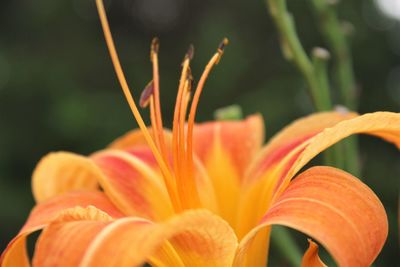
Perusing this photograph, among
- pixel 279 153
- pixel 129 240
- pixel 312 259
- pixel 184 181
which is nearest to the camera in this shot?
pixel 129 240

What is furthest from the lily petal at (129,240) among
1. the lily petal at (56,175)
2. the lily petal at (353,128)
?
the lily petal at (56,175)

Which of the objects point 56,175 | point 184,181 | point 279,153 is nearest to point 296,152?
point 279,153

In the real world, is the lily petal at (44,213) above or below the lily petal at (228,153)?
above

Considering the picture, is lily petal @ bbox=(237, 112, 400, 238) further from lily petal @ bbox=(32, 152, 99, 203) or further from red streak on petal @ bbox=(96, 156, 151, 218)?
lily petal @ bbox=(32, 152, 99, 203)

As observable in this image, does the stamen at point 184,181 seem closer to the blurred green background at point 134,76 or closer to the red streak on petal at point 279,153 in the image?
the red streak on petal at point 279,153

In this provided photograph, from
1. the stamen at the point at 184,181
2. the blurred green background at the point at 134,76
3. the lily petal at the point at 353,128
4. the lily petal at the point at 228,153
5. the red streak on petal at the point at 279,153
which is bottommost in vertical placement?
the blurred green background at the point at 134,76

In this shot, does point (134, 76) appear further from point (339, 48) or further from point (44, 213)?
point (44, 213)

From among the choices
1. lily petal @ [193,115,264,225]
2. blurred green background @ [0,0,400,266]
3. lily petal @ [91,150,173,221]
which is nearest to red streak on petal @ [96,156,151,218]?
lily petal @ [91,150,173,221]
